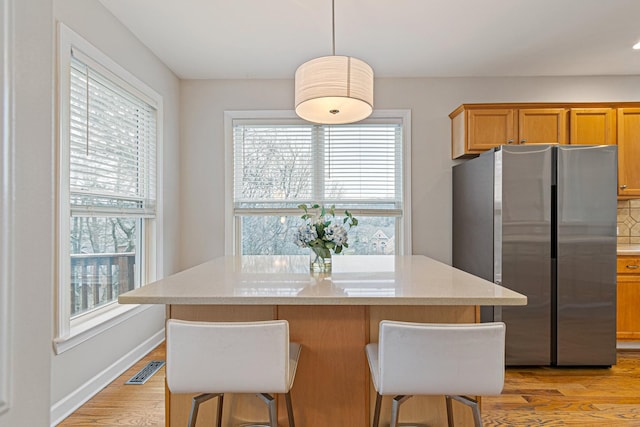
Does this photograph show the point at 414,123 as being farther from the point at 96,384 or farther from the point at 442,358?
the point at 96,384

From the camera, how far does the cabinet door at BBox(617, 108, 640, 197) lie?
11.3ft

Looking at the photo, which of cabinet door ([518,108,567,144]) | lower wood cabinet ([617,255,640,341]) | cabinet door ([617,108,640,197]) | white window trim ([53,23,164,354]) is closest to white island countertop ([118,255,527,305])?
white window trim ([53,23,164,354])

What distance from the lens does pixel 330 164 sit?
3957 mm

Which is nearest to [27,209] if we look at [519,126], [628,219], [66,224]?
[66,224]

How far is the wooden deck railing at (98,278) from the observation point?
245cm

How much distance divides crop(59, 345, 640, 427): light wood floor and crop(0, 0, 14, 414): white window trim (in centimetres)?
199

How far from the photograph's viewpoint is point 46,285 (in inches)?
22.6

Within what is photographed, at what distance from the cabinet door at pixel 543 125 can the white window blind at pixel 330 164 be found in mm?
1133

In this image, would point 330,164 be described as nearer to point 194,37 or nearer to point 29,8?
point 194,37

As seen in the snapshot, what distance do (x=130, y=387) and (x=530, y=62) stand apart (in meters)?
4.17

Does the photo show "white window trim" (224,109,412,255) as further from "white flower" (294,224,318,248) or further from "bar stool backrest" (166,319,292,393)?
"bar stool backrest" (166,319,292,393)

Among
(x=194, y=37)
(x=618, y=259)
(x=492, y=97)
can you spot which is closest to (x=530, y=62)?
(x=492, y=97)

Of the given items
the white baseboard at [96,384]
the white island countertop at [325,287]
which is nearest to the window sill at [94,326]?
the white baseboard at [96,384]

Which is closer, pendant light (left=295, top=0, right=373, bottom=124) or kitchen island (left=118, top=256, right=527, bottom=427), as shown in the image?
kitchen island (left=118, top=256, right=527, bottom=427)
